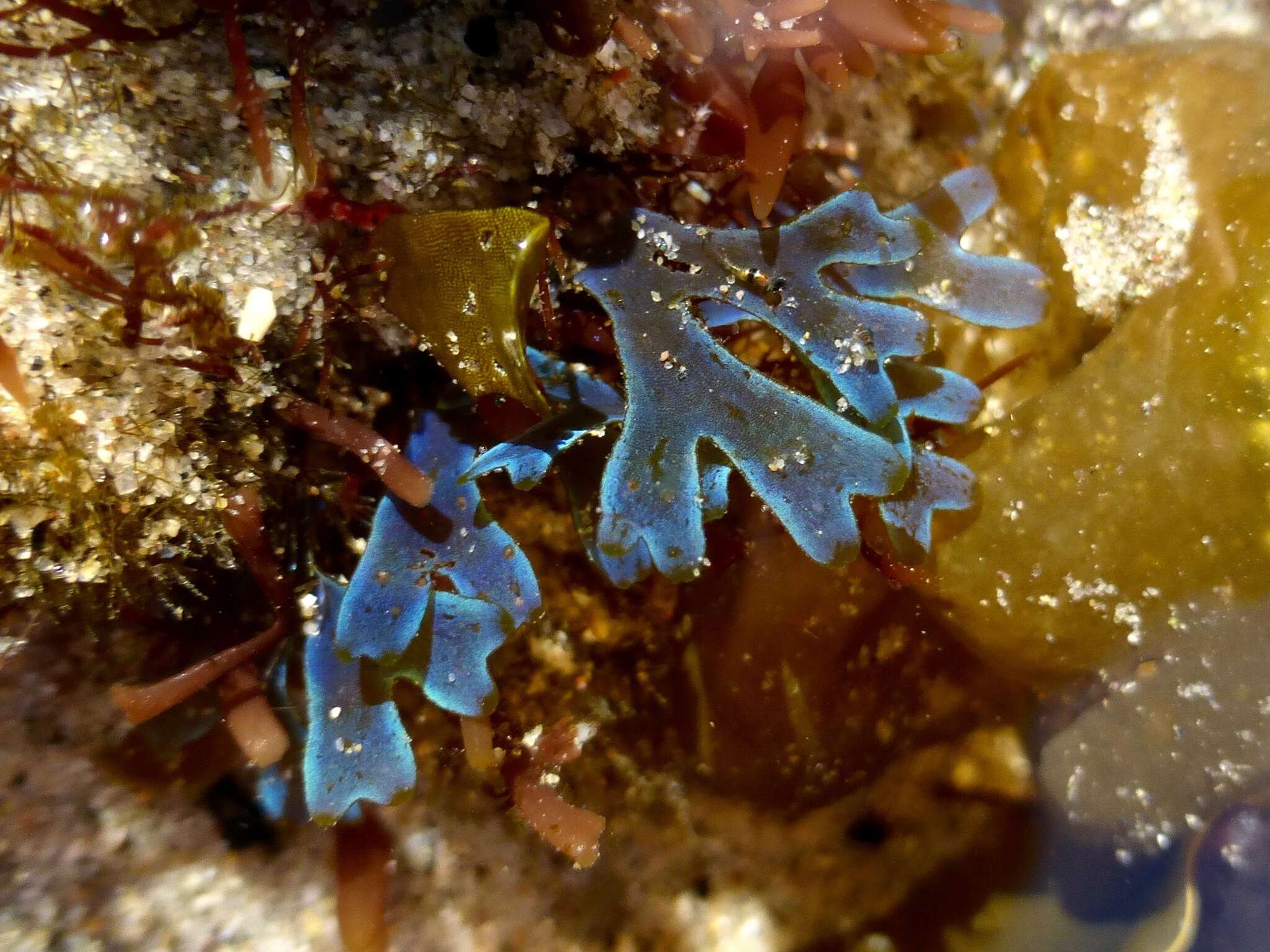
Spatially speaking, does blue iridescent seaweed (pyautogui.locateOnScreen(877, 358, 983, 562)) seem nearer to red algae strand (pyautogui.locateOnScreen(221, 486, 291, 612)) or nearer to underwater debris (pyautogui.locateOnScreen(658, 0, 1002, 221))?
underwater debris (pyautogui.locateOnScreen(658, 0, 1002, 221))

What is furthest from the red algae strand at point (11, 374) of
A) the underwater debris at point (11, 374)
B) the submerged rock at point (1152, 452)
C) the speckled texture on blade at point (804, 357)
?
the submerged rock at point (1152, 452)

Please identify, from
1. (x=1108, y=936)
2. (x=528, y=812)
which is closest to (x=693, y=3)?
(x=528, y=812)

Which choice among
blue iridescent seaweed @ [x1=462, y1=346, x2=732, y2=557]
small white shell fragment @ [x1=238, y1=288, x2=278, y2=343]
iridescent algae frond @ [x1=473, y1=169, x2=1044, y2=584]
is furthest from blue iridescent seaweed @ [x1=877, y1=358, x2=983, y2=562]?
small white shell fragment @ [x1=238, y1=288, x2=278, y2=343]

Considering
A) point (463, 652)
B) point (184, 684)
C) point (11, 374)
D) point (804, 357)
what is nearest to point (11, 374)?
point (11, 374)

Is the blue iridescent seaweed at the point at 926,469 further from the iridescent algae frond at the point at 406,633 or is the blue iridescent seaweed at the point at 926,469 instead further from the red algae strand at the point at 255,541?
the red algae strand at the point at 255,541

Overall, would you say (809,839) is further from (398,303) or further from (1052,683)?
(398,303)

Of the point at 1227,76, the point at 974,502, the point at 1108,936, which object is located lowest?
the point at 1108,936

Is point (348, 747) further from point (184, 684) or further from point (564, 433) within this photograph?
point (564, 433)
